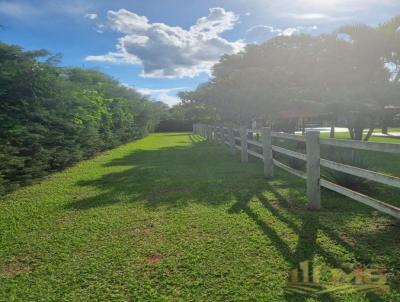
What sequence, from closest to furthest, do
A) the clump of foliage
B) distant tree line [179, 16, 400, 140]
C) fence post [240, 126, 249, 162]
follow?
the clump of foliage < fence post [240, 126, 249, 162] < distant tree line [179, 16, 400, 140]

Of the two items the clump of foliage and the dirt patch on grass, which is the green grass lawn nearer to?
the dirt patch on grass

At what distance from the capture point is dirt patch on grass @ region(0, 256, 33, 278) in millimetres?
3430

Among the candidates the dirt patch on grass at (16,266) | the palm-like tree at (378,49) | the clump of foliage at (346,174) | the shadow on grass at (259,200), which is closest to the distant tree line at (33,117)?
the shadow on grass at (259,200)

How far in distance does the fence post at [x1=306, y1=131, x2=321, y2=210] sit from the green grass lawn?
23 centimetres

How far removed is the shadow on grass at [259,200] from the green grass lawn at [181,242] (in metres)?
0.02

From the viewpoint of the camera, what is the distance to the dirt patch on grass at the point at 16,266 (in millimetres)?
3430

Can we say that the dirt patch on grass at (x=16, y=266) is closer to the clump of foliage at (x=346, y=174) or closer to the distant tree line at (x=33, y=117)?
the distant tree line at (x=33, y=117)

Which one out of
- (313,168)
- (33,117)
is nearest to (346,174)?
(313,168)

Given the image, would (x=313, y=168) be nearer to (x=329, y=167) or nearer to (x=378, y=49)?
(x=329, y=167)

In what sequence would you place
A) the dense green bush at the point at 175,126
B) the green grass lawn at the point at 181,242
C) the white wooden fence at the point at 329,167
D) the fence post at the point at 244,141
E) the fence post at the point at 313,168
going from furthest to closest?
the dense green bush at the point at 175,126
the fence post at the point at 244,141
the fence post at the point at 313,168
the white wooden fence at the point at 329,167
the green grass lawn at the point at 181,242

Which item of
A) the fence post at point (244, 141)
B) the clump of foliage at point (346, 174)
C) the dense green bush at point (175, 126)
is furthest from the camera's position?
the dense green bush at point (175, 126)

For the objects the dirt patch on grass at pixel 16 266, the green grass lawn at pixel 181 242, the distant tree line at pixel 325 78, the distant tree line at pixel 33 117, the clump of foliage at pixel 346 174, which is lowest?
the dirt patch on grass at pixel 16 266

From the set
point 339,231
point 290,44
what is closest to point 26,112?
point 339,231

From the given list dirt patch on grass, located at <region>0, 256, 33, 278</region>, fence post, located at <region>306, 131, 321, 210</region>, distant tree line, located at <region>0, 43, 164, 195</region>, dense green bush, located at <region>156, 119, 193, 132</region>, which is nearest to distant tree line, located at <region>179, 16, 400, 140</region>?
distant tree line, located at <region>0, 43, 164, 195</region>
